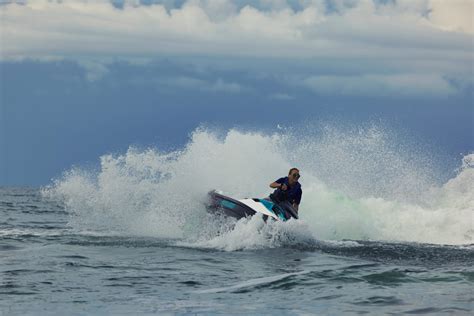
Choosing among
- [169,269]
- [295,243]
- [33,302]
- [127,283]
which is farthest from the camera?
[295,243]

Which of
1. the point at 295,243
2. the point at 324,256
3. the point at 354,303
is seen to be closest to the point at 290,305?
the point at 354,303

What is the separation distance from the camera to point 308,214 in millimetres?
27172

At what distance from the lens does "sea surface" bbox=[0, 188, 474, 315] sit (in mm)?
12180

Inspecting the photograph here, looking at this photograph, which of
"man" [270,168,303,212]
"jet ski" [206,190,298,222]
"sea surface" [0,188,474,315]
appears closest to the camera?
"sea surface" [0,188,474,315]

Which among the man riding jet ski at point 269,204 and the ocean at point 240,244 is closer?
the ocean at point 240,244

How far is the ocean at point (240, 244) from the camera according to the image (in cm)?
1274

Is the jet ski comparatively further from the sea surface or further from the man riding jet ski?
the sea surface

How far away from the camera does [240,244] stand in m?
19.8

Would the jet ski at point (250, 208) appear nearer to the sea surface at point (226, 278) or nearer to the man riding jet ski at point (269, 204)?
the man riding jet ski at point (269, 204)

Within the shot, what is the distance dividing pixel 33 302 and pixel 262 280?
179 inches

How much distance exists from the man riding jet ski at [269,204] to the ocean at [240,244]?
0.29 metres

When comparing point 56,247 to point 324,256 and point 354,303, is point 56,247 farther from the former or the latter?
point 354,303

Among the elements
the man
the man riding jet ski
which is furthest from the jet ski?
the man

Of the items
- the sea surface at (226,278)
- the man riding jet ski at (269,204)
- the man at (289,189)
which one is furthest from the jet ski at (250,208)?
the sea surface at (226,278)
